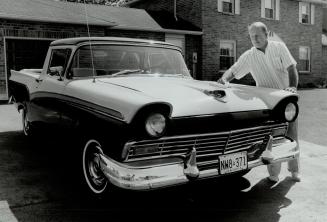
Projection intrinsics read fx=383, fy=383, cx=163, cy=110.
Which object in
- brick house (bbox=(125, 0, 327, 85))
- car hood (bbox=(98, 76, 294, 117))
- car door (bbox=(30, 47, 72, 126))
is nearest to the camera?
car hood (bbox=(98, 76, 294, 117))

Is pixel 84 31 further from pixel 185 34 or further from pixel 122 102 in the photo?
pixel 122 102

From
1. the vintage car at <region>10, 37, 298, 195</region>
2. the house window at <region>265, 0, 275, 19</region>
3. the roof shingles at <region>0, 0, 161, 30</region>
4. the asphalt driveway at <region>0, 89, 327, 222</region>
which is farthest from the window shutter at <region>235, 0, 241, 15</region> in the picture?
the vintage car at <region>10, 37, 298, 195</region>

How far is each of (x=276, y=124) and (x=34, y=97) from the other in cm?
317

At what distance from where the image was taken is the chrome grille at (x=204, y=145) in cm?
304

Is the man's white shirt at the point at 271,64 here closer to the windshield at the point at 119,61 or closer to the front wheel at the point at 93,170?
the windshield at the point at 119,61

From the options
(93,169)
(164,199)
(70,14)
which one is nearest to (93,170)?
(93,169)

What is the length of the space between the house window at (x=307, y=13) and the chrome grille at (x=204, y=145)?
66.9 feet

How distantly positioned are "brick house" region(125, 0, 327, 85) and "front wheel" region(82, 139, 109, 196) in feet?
46.6

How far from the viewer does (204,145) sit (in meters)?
3.29

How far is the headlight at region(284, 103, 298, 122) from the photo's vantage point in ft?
12.5

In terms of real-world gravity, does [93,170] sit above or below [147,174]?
below

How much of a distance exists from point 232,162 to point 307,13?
21.3 metres

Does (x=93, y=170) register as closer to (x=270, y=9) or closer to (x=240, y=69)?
(x=240, y=69)

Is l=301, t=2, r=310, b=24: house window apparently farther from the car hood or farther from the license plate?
the license plate
